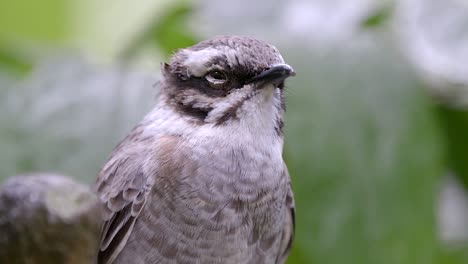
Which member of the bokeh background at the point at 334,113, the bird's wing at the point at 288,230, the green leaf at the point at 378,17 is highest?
the green leaf at the point at 378,17

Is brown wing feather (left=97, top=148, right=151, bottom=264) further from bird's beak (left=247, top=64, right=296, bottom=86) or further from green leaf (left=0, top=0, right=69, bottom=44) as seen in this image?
green leaf (left=0, top=0, right=69, bottom=44)

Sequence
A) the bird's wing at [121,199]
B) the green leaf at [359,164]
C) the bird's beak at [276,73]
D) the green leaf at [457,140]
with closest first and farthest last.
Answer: the bird's beak at [276,73] → the bird's wing at [121,199] → the green leaf at [359,164] → the green leaf at [457,140]

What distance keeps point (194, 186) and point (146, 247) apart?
156 mm

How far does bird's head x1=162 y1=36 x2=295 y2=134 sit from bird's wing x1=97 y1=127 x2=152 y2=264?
17 centimetres

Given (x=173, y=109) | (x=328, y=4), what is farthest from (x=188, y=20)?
(x=173, y=109)

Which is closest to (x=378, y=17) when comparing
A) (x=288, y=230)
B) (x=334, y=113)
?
(x=334, y=113)

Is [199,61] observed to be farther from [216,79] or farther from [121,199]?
[121,199]

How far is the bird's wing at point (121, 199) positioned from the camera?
5.84ft

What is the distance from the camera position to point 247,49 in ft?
5.58

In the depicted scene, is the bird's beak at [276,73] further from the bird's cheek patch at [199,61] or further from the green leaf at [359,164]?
the green leaf at [359,164]

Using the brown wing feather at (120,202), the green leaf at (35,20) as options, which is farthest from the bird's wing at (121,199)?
the green leaf at (35,20)

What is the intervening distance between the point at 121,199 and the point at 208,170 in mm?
197

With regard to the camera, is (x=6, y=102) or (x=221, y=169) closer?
(x=221, y=169)

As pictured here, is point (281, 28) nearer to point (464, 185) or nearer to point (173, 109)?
point (464, 185)
